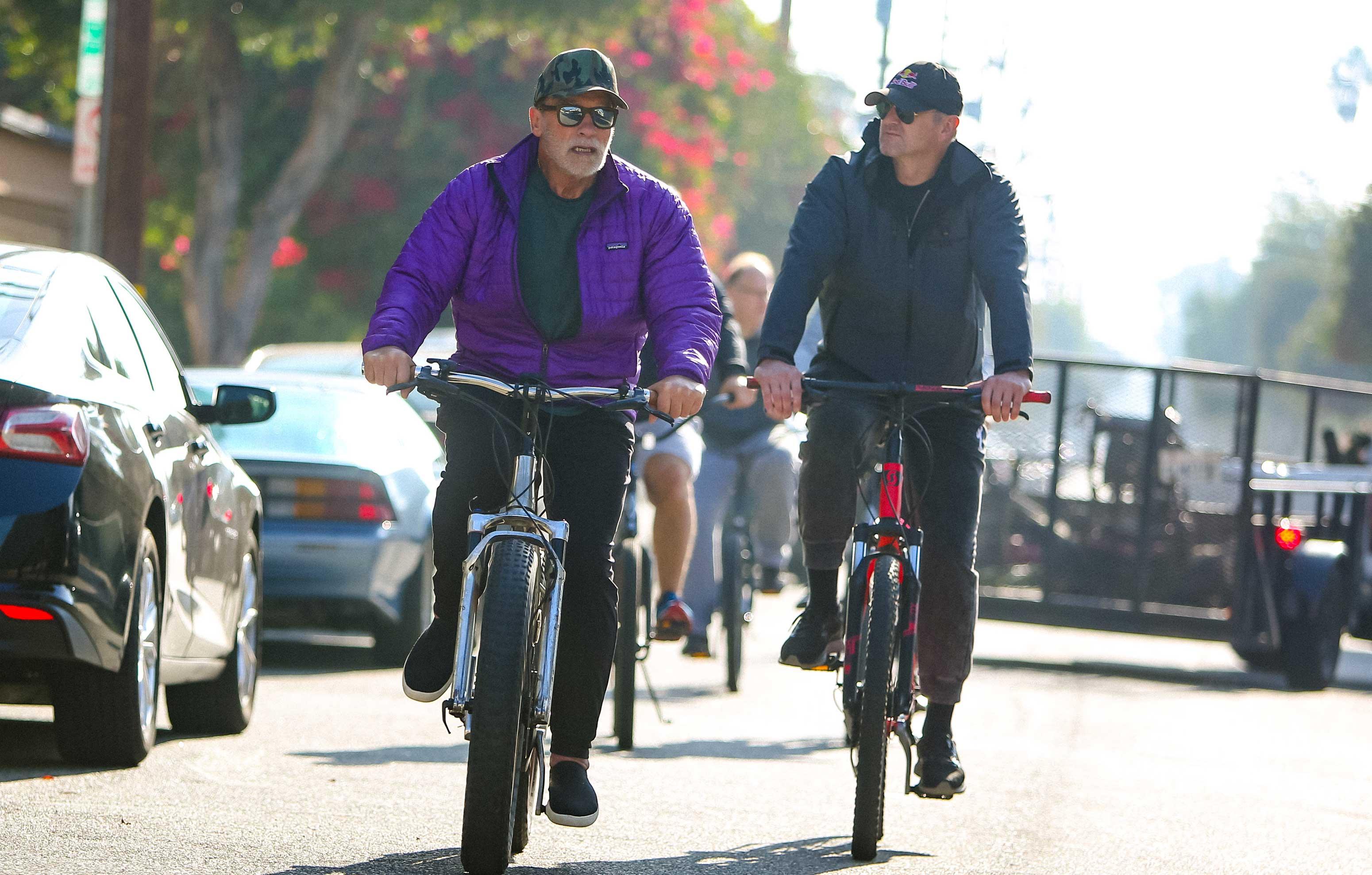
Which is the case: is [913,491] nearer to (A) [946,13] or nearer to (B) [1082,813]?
(B) [1082,813]

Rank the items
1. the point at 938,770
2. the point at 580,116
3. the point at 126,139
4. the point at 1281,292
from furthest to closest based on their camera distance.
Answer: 1. the point at 1281,292
2. the point at 126,139
3. the point at 938,770
4. the point at 580,116

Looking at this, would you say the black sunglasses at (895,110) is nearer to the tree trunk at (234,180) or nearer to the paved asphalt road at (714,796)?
the paved asphalt road at (714,796)

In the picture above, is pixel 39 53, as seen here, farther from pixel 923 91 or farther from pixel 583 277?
pixel 583 277

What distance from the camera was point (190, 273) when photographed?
22750 millimetres

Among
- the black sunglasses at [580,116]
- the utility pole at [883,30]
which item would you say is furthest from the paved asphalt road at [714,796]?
the utility pole at [883,30]

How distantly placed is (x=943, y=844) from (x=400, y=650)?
525 cm

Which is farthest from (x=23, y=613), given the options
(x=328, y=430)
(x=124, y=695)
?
(x=328, y=430)

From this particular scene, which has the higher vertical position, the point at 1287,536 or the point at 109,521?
the point at 109,521

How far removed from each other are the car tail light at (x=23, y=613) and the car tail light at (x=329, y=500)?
461 cm

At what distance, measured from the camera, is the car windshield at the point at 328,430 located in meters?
10.7

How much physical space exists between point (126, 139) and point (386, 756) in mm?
8184

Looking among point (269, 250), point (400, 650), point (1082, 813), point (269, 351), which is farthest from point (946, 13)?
point (1082, 813)

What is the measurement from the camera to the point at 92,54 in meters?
14.9

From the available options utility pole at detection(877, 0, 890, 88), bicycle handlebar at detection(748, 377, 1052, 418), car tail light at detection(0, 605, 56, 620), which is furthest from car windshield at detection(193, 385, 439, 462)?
utility pole at detection(877, 0, 890, 88)
